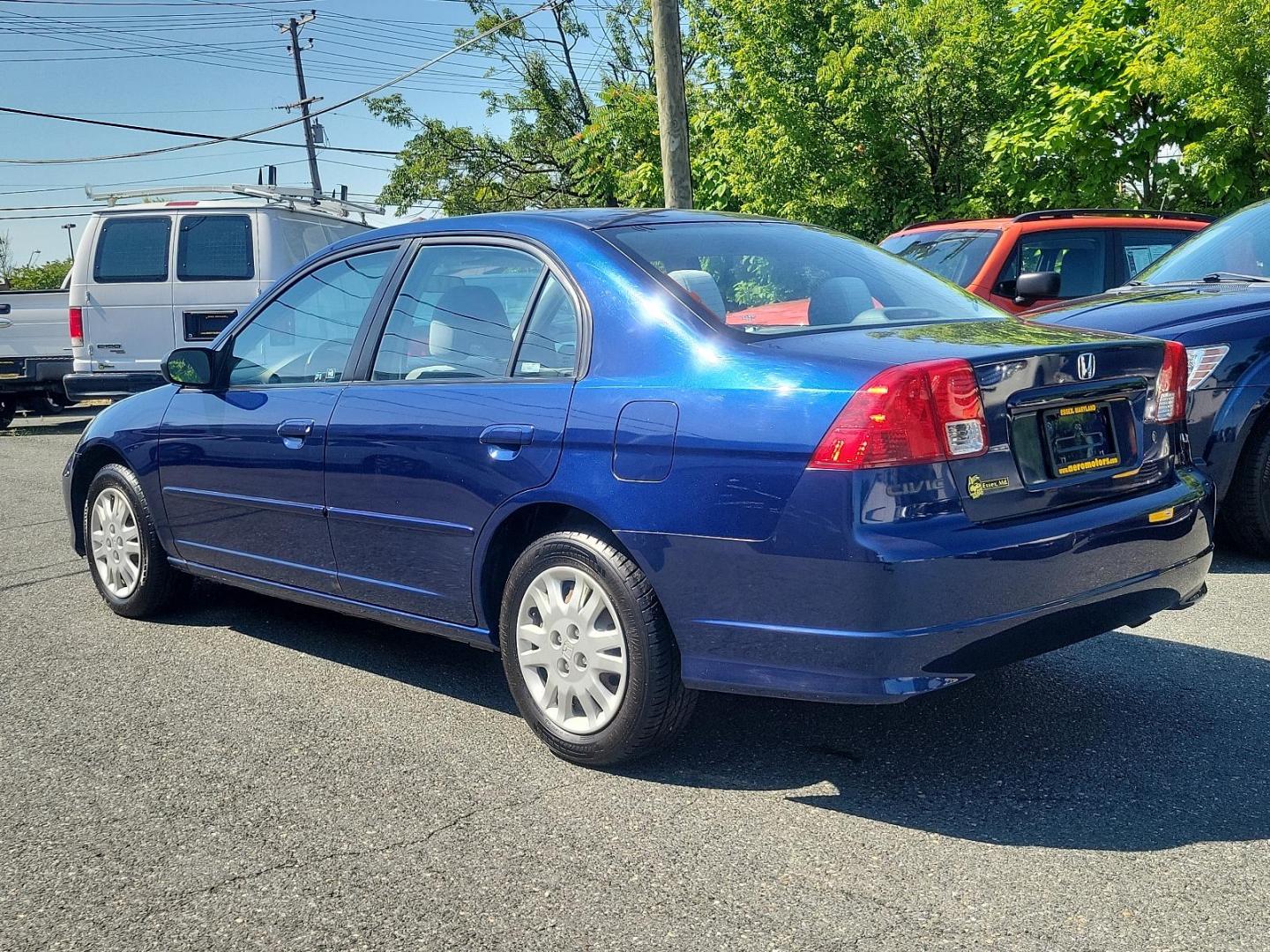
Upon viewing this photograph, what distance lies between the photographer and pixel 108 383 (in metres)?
13.1

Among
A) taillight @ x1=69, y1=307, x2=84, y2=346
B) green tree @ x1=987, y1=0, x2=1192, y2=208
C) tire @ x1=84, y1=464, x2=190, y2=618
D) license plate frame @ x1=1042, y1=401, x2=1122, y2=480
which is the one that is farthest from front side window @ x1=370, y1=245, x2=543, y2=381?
green tree @ x1=987, y1=0, x2=1192, y2=208

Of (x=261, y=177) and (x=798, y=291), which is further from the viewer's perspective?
Result: (x=261, y=177)

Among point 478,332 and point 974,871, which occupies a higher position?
point 478,332

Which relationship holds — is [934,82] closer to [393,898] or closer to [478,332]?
[478,332]

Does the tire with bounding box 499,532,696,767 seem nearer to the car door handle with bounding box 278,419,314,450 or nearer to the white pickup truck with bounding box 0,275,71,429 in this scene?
the car door handle with bounding box 278,419,314,450

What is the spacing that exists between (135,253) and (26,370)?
12.7ft

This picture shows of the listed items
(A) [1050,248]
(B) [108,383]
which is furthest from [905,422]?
(B) [108,383]

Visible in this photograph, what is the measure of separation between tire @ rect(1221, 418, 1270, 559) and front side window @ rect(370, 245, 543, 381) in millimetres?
3690

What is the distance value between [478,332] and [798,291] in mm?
1045

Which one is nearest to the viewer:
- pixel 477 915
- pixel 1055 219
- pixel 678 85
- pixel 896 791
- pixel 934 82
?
pixel 477 915

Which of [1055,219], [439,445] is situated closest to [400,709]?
[439,445]

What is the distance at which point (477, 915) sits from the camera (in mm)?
2838

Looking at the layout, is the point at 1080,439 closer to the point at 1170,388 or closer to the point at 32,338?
the point at 1170,388

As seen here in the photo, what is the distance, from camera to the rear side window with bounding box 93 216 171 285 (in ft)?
43.2
